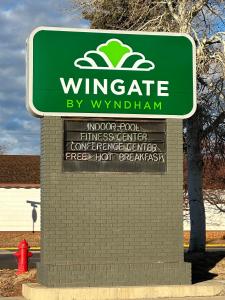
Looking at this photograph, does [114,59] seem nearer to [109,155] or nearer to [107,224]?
[109,155]

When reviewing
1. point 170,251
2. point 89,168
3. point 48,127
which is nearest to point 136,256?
point 170,251

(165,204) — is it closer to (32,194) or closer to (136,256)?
(136,256)

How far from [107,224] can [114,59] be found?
318 cm

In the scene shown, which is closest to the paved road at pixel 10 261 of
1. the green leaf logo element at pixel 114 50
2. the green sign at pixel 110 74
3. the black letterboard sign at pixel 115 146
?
the black letterboard sign at pixel 115 146

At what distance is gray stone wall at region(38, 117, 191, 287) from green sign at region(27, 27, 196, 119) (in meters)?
0.55

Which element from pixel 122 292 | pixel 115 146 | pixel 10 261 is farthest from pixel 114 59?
pixel 10 261

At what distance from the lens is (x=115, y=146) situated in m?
12.1

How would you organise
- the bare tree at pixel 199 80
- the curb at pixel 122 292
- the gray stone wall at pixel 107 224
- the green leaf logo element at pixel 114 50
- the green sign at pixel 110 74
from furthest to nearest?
1. the bare tree at pixel 199 80
2. the green leaf logo element at pixel 114 50
3. the green sign at pixel 110 74
4. the gray stone wall at pixel 107 224
5. the curb at pixel 122 292

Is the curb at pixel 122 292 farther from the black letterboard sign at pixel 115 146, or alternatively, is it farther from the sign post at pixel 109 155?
the black letterboard sign at pixel 115 146

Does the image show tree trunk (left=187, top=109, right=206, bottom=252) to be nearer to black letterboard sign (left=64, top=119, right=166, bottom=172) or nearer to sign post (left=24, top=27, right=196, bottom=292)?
sign post (left=24, top=27, right=196, bottom=292)

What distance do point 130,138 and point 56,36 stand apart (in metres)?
2.41

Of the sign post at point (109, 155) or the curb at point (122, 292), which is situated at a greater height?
the sign post at point (109, 155)

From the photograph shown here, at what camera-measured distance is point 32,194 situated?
34438mm

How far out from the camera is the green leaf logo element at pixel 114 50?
12211 millimetres
